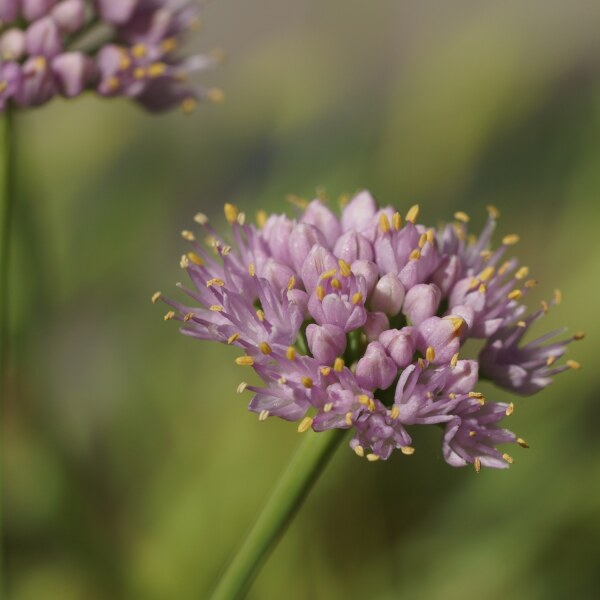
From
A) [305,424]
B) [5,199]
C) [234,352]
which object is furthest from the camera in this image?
[234,352]

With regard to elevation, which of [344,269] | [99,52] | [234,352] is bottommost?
[234,352]

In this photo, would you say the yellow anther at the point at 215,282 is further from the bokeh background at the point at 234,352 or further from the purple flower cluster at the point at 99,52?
the bokeh background at the point at 234,352

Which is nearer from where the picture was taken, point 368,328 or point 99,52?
point 368,328

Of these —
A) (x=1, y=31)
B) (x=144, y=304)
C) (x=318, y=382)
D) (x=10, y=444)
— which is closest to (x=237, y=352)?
(x=144, y=304)

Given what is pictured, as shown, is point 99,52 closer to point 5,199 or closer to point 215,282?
point 5,199

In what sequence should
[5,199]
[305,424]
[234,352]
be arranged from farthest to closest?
[234,352], [5,199], [305,424]

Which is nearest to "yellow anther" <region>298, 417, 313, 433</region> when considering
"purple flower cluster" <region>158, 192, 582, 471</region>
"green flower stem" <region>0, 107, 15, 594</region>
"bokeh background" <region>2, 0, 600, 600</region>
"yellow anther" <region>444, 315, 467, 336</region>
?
"purple flower cluster" <region>158, 192, 582, 471</region>

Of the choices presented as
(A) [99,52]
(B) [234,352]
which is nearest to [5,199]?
(A) [99,52]
